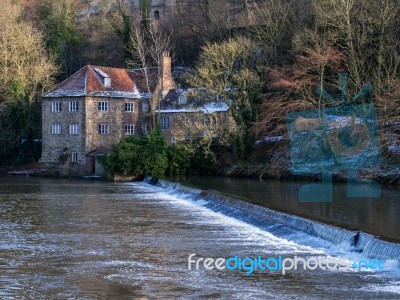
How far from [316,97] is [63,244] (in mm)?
23963

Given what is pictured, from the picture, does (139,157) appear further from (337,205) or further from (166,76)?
(337,205)

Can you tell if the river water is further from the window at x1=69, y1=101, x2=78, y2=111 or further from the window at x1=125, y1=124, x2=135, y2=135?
the window at x1=125, y1=124, x2=135, y2=135

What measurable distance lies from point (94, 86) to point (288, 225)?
33130mm

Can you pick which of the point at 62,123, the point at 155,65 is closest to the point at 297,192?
the point at 62,123

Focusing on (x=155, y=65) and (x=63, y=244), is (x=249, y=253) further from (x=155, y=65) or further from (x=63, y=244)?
(x=155, y=65)

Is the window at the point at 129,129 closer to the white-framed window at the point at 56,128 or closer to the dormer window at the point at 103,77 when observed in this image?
the dormer window at the point at 103,77

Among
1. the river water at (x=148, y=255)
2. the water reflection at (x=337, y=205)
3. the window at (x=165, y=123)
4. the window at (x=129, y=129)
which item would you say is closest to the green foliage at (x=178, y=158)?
the water reflection at (x=337, y=205)

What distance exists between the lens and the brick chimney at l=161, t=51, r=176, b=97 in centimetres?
5531

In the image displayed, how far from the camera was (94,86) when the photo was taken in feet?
172

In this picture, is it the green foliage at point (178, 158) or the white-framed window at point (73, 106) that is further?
the white-framed window at point (73, 106)

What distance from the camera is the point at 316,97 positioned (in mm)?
40969

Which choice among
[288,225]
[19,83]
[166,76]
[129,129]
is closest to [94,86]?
[129,129]

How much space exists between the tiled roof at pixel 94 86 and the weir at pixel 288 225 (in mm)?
21070

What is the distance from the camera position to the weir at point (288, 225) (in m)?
17.1
